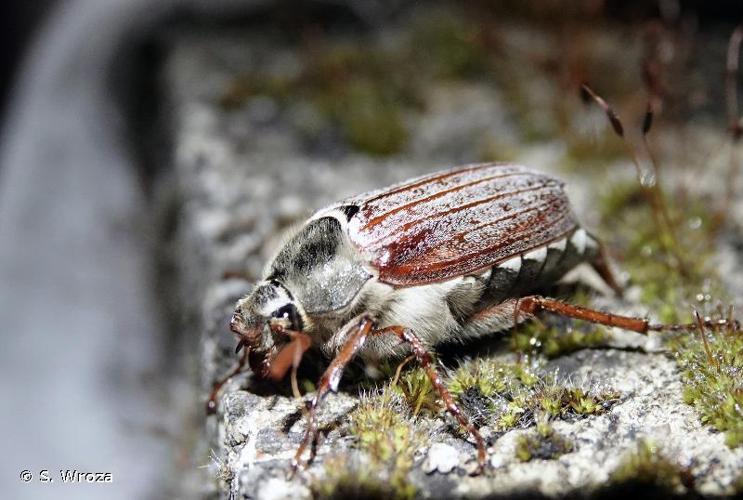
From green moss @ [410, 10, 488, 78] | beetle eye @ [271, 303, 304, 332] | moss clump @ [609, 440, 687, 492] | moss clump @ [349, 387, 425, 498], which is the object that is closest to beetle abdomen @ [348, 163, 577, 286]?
beetle eye @ [271, 303, 304, 332]

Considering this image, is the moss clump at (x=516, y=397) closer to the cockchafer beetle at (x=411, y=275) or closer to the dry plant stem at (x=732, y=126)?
the cockchafer beetle at (x=411, y=275)

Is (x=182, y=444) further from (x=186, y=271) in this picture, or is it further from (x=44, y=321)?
(x=44, y=321)

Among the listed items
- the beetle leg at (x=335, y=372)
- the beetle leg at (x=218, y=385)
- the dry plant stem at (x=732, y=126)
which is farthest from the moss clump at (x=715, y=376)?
the beetle leg at (x=218, y=385)

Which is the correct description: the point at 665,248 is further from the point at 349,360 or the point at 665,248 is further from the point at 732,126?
the point at 349,360

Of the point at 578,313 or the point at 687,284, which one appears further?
the point at 687,284

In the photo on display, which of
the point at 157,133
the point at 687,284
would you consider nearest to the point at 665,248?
the point at 687,284

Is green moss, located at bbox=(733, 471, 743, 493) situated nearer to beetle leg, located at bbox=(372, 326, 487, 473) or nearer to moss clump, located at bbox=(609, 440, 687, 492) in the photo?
moss clump, located at bbox=(609, 440, 687, 492)

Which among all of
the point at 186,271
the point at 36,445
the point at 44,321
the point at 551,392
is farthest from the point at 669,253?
the point at 44,321
